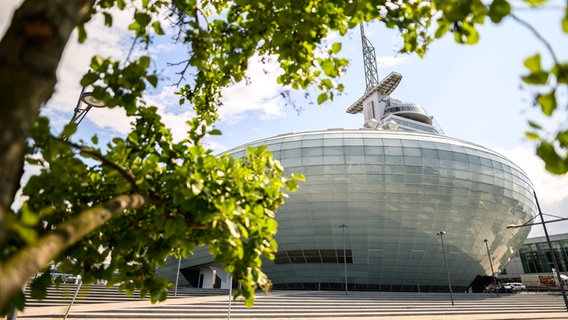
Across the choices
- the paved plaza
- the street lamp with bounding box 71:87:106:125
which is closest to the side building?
the paved plaza

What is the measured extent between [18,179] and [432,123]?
116480 mm

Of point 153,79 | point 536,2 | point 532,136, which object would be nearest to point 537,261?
point 532,136

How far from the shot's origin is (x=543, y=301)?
107ft

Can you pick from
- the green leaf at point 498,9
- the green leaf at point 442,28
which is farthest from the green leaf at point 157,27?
the green leaf at point 498,9

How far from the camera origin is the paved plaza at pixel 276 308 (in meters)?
17.1

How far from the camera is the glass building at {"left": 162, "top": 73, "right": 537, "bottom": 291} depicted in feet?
132

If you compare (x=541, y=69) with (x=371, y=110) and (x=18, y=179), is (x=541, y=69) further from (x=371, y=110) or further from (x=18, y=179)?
(x=371, y=110)

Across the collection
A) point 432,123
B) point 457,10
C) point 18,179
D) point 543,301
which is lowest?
point 543,301

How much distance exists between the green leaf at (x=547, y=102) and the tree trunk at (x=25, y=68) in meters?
2.71

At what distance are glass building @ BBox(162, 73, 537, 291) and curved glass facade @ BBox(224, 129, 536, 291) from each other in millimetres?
128

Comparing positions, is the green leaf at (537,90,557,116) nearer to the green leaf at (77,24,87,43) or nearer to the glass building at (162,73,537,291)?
the green leaf at (77,24,87,43)

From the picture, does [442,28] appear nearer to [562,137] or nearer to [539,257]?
[562,137]

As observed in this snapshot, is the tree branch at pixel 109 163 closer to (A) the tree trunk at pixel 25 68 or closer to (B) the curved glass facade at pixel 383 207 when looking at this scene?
(A) the tree trunk at pixel 25 68

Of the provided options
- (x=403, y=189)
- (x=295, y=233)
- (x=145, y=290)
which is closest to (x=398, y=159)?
(x=403, y=189)
